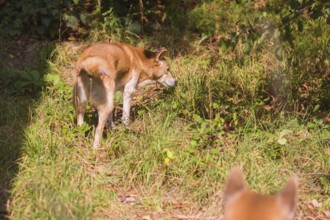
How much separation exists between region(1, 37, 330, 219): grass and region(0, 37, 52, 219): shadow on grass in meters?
0.03

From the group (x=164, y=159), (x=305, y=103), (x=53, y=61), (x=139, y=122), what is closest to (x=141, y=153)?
(x=164, y=159)

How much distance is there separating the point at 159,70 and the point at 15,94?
2.06 metres

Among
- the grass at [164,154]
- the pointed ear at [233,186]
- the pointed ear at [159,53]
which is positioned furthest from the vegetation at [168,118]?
the pointed ear at [233,186]

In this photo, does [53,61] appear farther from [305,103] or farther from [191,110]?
[305,103]

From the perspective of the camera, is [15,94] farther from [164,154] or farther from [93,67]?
[164,154]

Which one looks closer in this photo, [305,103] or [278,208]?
[278,208]

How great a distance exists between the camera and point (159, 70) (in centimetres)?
841

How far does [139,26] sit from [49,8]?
153 cm

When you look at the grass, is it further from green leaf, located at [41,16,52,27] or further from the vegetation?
green leaf, located at [41,16,52,27]

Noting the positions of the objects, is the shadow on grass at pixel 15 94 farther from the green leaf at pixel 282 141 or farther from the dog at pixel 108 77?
the green leaf at pixel 282 141

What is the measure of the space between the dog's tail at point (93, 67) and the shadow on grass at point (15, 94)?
3.39 ft

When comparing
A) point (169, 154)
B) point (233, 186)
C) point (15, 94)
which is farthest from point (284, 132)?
point (15, 94)

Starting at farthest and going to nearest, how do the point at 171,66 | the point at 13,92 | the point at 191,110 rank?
the point at 171,66, the point at 13,92, the point at 191,110

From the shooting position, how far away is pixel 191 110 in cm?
750
